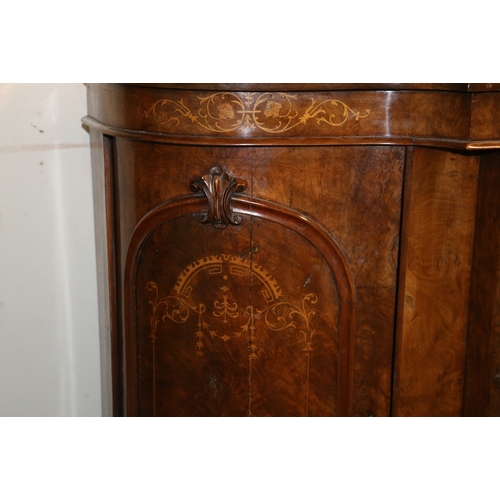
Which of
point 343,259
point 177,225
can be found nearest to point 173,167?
point 177,225

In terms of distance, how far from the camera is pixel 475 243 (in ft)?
5.34

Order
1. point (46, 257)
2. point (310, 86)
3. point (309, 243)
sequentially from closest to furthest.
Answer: point (310, 86)
point (309, 243)
point (46, 257)

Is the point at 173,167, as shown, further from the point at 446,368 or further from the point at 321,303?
the point at 446,368

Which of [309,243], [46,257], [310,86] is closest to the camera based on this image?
[310,86]

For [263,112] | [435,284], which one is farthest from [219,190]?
[435,284]

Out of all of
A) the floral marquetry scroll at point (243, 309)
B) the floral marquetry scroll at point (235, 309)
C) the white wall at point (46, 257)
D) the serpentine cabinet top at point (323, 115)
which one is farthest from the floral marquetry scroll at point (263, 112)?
the white wall at point (46, 257)

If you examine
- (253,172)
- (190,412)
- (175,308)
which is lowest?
(190,412)

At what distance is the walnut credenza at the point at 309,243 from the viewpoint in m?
1.54

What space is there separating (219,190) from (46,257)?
66cm

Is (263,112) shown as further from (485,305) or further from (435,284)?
(485,305)

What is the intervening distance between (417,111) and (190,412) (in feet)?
2.64

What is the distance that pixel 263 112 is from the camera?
5.03 feet

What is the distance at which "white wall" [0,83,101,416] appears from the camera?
1.94 meters

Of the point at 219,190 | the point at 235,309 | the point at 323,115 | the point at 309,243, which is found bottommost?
the point at 235,309
